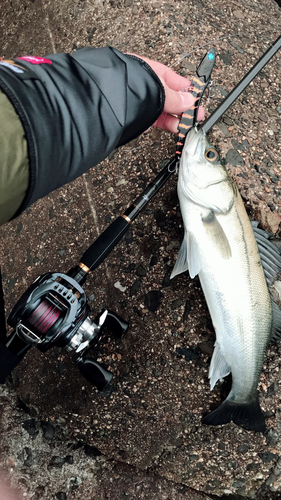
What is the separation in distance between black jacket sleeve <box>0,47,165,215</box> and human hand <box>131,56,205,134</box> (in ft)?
0.48

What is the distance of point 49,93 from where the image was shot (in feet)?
4.24

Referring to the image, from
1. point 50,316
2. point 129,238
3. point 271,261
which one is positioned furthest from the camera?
A: point 129,238

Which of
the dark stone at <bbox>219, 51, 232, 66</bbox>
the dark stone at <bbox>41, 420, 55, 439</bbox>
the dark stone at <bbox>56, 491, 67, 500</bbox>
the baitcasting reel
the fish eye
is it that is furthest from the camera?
the dark stone at <bbox>219, 51, 232, 66</bbox>

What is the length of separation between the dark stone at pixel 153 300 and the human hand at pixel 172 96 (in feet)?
3.41

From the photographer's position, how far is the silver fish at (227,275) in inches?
77.4

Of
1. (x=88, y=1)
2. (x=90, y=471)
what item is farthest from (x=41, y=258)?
(x=88, y=1)

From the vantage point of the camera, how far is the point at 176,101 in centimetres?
180

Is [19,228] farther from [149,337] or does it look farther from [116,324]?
[149,337]

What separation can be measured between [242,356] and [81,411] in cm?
113

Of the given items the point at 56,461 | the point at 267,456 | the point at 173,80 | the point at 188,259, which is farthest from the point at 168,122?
the point at 56,461

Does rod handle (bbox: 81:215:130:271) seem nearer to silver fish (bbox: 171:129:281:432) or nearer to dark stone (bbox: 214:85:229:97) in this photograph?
silver fish (bbox: 171:129:281:432)

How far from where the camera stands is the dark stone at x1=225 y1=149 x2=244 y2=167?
2311mm

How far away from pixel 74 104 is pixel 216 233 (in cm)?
106

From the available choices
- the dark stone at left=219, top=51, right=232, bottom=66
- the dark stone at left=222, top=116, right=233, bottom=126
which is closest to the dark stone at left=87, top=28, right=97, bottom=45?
the dark stone at left=219, top=51, right=232, bottom=66
